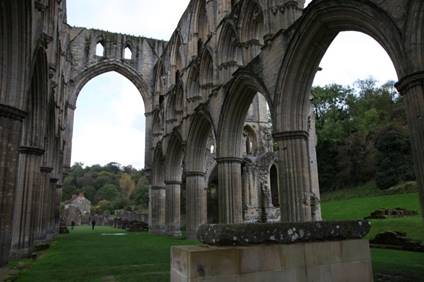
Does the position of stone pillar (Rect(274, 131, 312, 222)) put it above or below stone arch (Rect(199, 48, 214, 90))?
below

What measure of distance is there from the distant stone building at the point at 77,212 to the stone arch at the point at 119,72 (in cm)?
2576

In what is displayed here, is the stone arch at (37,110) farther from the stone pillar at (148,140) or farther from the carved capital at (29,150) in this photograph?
the stone pillar at (148,140)

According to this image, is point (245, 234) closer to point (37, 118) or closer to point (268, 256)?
point (268, 256)

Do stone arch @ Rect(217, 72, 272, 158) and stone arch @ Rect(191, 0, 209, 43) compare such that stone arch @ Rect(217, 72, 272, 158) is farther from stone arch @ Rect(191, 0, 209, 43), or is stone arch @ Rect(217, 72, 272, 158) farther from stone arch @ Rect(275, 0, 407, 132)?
stone arch @ Rect(191, 0, 209, 43)

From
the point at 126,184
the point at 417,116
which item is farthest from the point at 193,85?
the point at 126,184

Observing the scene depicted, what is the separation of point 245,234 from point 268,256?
315mm

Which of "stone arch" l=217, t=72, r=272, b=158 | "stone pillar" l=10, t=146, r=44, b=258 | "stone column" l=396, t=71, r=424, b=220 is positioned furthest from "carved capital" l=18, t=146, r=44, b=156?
"stone column" l=396, t=71, r=424, b=220

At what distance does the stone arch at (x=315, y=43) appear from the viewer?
6.97m

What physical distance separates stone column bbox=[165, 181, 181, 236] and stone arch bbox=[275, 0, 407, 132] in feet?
41.1

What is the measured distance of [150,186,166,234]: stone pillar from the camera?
75.3 feet

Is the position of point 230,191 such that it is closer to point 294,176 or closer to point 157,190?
point 294,176

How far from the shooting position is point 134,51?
28062mm

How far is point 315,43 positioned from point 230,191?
6709 millimetres

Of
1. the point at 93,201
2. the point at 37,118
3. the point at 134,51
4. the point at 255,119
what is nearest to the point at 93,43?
the point at 134,51
